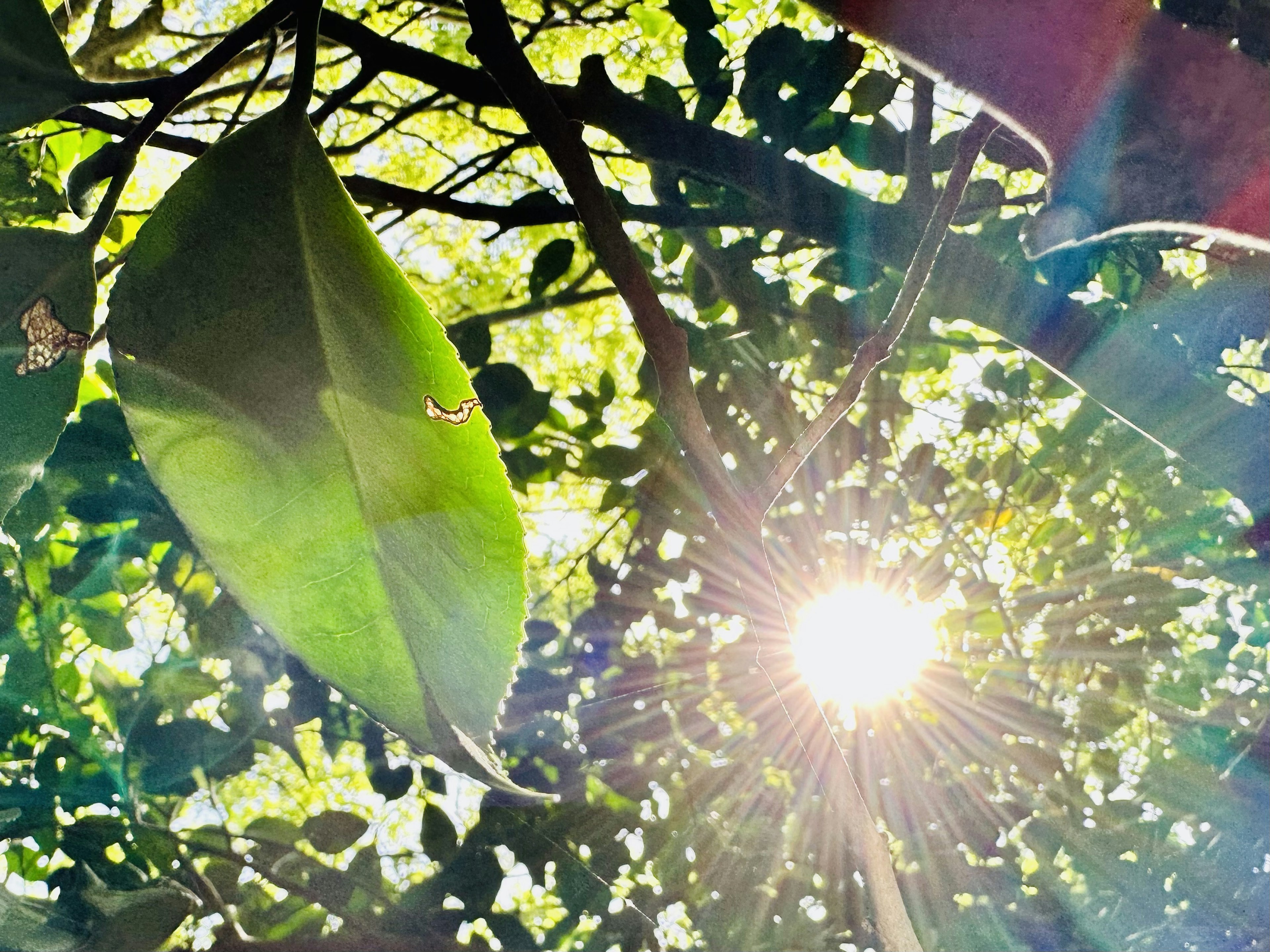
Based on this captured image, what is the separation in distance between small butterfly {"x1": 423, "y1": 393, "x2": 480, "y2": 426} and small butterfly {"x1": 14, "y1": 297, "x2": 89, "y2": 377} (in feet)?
0.39

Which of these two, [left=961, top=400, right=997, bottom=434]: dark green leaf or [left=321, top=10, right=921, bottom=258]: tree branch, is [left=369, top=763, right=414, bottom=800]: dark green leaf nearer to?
[left=321, top=10, right=921, bottom=258]: tree branch

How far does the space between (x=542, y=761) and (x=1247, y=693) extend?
1582mm

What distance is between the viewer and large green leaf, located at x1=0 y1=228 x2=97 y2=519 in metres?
0.27

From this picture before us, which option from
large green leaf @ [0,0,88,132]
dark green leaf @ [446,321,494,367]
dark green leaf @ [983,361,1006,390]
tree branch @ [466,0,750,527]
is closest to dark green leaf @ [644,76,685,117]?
dark green leaf @ [446,321,494,367]

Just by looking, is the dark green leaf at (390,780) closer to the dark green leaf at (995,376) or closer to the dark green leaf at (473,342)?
the dark green leaf at (473,342)

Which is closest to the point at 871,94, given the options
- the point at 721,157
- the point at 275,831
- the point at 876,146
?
the point at 876,146

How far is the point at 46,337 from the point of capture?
28cm

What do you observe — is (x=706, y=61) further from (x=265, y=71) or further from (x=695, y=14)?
(x=265, y=71)

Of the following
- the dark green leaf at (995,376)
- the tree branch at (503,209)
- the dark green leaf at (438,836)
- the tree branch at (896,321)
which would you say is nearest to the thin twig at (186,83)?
the tree branch at (896,321)

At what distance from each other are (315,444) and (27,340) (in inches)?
4.4

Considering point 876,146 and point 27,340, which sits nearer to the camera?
point 27,340

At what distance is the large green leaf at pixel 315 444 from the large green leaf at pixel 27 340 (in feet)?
0.15

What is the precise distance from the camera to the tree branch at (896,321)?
45 cm

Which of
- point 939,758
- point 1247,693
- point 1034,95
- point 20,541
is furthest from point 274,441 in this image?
point 1247,693
